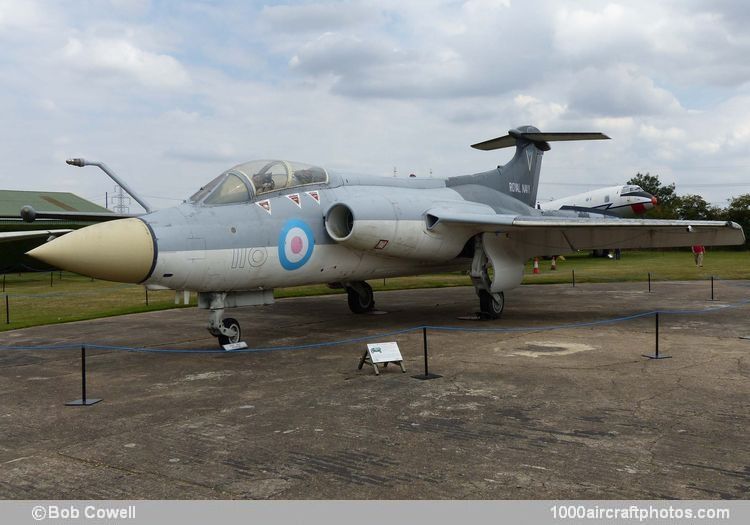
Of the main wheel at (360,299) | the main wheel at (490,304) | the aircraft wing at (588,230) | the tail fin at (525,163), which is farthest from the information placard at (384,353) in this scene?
the tail fin at (525,163)

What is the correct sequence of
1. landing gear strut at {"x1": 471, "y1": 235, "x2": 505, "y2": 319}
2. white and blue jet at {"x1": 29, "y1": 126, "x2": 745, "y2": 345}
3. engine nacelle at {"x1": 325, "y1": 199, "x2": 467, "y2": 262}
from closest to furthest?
white and blue jet at {"x1": 29, "y1": 126, "x2": 745, "y2": 345} < engine nacelle at {"x1": 325, "y1": 199, "x2": 467, "y2": 262} < landing gear strut at {"x1": 471, "y1": 235, "x2": 505, "y2": 319}

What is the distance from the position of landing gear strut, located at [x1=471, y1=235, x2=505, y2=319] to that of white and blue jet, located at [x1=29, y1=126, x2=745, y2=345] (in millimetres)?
26

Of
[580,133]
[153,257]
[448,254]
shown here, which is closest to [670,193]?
[580,133]

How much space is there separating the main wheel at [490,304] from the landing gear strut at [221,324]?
5109mm

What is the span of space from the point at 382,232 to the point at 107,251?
4.22 m

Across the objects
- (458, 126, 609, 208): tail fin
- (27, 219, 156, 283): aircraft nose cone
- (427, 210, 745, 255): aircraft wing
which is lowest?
(27, 219, 156, 283): aircraft nose cone

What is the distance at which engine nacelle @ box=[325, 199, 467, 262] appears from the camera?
9.20 m

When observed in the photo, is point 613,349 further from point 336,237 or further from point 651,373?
point 336,237

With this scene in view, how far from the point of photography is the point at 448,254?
1120 cm

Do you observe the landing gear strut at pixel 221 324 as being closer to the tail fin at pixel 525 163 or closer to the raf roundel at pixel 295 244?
the raf roundel at pixel 295 244

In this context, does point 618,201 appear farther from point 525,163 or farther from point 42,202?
point 42,202

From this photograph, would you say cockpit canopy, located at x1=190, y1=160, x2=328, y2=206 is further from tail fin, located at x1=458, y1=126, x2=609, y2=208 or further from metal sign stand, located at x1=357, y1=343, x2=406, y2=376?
tail fin, located at x1=458, y1=126, x2=609, y2=208

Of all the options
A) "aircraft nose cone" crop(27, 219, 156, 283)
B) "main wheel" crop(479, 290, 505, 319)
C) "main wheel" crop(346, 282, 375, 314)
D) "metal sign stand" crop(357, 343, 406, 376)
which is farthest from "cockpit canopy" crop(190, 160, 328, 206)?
"main wheel" crop(479, 290, 505, 319)
